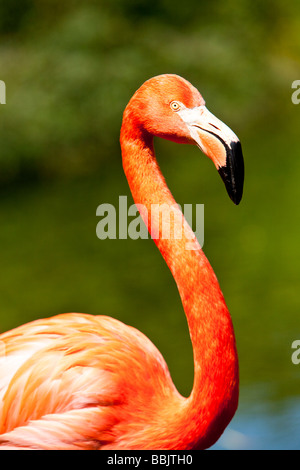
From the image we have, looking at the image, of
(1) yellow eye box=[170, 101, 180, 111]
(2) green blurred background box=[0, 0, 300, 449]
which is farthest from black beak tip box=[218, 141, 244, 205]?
(2) green blurred background box=[0, 0, 300, 449]

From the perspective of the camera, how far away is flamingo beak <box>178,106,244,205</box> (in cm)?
186

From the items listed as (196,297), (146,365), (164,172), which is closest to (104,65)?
(164,172)

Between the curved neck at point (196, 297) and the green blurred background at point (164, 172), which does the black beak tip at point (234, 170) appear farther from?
the green blurred background at point (164, 172)

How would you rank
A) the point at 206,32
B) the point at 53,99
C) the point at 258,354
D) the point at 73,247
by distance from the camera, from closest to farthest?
1. the point at 258,354
2. the point at 73,247
3. the point at 53,99
4. the point at 206,32

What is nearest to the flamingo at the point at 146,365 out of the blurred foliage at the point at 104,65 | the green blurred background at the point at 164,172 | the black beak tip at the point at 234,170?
the black beak tip at the point at 234,170

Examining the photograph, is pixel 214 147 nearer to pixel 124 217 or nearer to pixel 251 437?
pixel 251 437

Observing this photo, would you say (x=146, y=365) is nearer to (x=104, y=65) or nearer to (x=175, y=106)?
(x=175, y=106)

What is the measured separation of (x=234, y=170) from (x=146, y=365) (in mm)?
692

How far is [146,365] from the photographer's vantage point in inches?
87.4

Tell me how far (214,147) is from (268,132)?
6388 millimetres

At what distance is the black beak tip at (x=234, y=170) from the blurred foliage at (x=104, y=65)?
194 inches

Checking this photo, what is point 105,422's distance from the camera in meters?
2.06

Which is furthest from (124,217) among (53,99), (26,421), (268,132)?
(26,421)

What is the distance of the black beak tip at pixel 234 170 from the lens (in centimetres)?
186
